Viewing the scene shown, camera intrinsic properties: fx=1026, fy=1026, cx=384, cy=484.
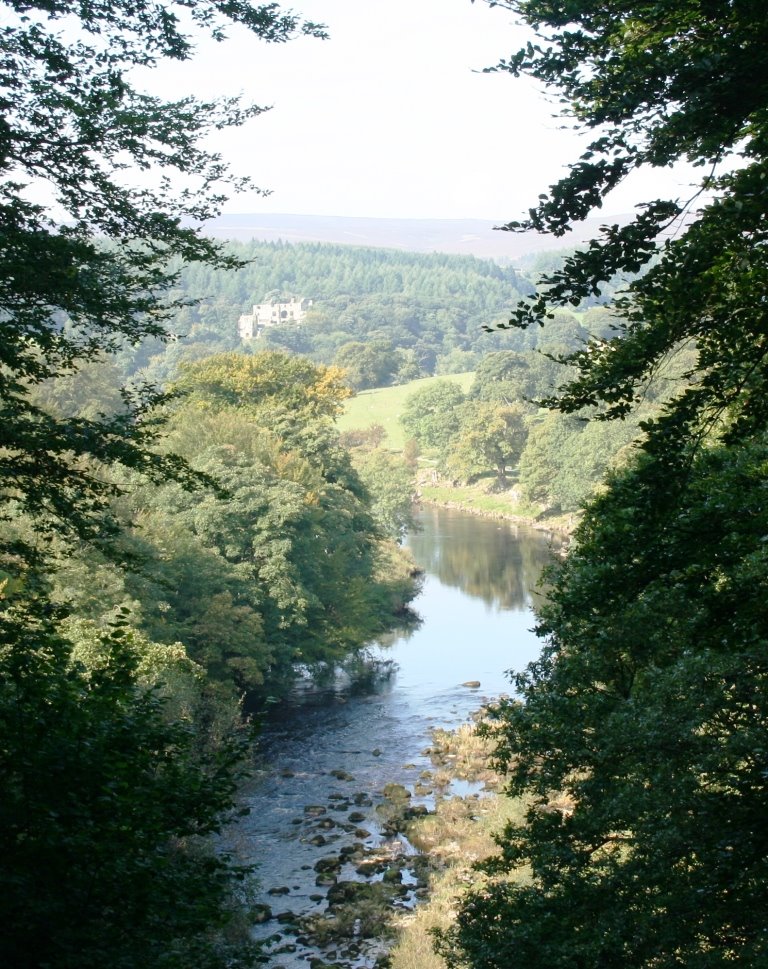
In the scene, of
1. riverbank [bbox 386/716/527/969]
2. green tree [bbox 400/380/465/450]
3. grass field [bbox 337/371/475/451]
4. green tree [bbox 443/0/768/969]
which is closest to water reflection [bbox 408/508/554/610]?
riverbank [bbox 386/716/527/969]

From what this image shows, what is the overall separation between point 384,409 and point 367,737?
9030 cm

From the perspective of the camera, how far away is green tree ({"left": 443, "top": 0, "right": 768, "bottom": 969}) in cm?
700

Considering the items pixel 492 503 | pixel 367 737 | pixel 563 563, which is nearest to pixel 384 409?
pixel 492 503

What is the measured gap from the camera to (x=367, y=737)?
106 ft

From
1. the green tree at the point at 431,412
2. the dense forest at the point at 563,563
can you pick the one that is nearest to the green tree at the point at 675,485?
the dense forest at the point at 563,563

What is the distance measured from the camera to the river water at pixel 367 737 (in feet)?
74.7

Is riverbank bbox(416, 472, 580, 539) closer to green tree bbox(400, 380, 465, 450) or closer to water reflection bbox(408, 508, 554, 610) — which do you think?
water reflection bbox(408, 508, 554, 610)

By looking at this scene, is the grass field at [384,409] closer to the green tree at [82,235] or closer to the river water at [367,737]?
the river water at [367,737]

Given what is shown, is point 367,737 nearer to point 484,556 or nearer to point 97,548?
point 97,548

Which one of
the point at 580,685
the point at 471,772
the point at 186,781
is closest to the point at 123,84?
the point at 186,781

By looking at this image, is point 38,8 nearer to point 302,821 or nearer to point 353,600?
point 302,821

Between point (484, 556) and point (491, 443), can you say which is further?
point (491, 443)

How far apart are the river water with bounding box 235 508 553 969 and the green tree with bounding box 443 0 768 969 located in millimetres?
8591

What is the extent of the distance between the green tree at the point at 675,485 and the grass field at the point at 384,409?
312ft
